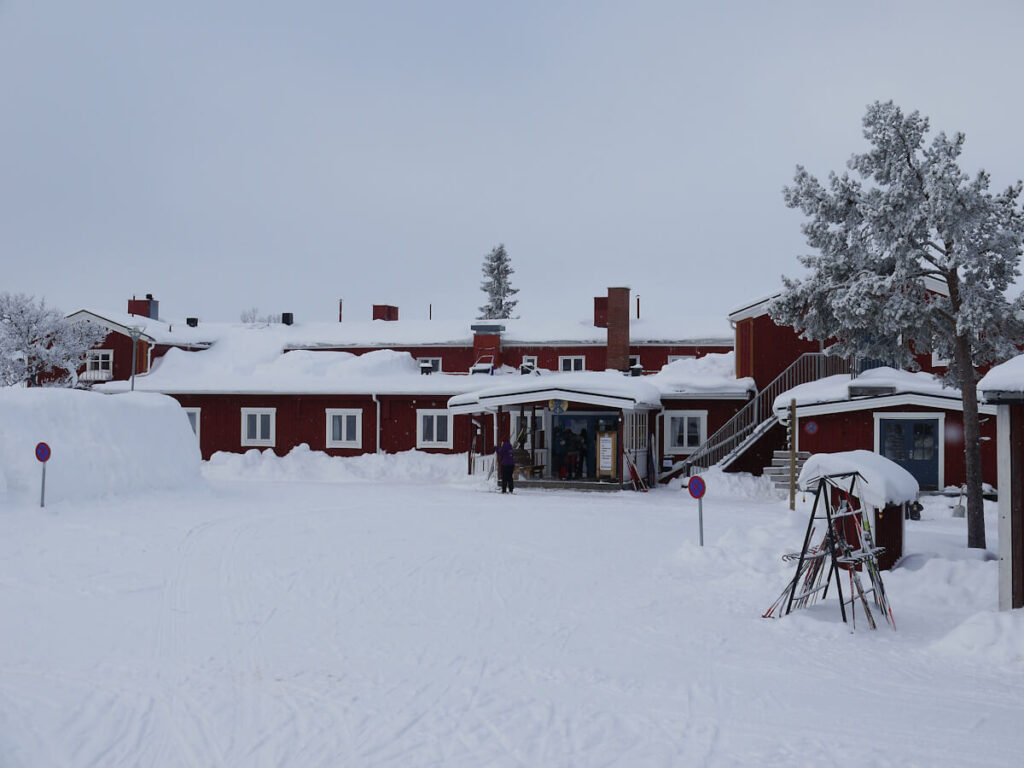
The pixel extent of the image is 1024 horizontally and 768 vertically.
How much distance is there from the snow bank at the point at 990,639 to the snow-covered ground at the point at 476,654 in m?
0.02

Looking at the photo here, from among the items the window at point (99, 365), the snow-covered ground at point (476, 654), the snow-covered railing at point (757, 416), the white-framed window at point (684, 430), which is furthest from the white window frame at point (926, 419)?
the window at point (99, 365)

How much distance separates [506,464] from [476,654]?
51.8 ft

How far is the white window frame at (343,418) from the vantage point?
3228 cm

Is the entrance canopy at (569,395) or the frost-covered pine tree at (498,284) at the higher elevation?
the frost-covered pine tree at (498,284)

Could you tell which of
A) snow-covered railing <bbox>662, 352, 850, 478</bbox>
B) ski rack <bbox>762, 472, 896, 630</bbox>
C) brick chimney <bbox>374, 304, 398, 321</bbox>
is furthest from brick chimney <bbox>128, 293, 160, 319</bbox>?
ski rack <bbox>762, 472, 896, 630</bbox>

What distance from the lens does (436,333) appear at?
38.8 meters

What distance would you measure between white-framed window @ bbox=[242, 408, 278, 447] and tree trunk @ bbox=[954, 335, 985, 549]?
77.9 feet

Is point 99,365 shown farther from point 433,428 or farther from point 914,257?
point 914,257

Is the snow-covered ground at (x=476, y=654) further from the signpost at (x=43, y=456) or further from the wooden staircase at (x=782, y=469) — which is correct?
the wooden staircase at (x=782, y=469)

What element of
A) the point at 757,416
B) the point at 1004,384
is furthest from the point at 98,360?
the point at 1004,384

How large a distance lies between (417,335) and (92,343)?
1296 centimetres

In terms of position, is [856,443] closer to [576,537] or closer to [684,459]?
[684,459]

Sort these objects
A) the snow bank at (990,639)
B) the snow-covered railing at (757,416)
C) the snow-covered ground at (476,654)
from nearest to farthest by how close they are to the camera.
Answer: the snow-covered ground at (476,654), the snow bank at (990,639), the snow-covered railing at (757,416)

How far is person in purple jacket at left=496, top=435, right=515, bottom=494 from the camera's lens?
2401 centimetres
